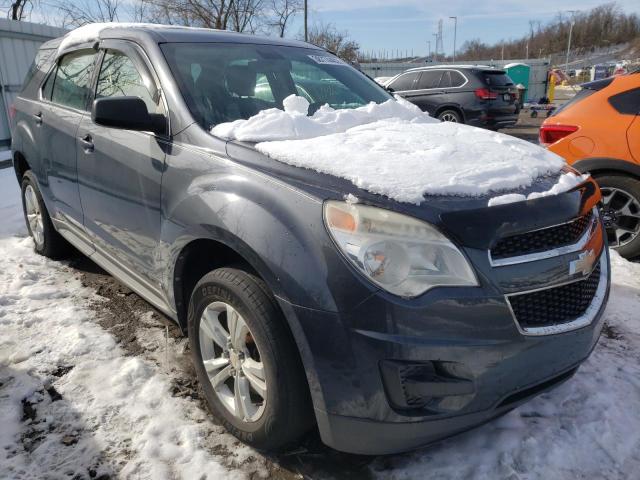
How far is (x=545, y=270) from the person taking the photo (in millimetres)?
1756

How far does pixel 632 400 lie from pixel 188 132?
2.40 metres

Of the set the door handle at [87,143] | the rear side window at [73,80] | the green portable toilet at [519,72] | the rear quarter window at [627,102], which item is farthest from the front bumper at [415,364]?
the green portable toilet at [519,72]

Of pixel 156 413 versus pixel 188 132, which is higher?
pixel 188 132

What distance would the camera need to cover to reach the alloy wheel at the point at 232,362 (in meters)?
2.00

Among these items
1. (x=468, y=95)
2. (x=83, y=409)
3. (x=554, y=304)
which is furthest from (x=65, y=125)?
(x=468, y=95)


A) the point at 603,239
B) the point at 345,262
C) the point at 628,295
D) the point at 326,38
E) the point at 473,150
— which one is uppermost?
the point at 326,38

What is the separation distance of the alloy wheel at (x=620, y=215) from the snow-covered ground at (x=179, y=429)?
1.38m

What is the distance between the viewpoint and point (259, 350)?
6.11 feet

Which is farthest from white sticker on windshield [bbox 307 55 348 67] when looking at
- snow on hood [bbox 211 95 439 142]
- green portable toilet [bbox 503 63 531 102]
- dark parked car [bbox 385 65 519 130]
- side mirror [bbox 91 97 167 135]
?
green portable toilet [bbox 503 63 531 102]

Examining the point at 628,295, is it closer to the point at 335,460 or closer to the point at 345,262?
the point at 335,460

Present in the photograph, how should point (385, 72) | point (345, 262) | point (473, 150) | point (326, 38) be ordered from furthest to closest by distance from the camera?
point (326, 38), point (385, 72), point (473, 150), point (345, 262)

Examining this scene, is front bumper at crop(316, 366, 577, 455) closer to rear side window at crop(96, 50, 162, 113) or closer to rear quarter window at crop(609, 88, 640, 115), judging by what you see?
rear side window at crop(96, 50, 162, 113)

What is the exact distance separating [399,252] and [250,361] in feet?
2.54

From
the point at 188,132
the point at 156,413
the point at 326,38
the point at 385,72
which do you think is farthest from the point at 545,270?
the point at 326,38
